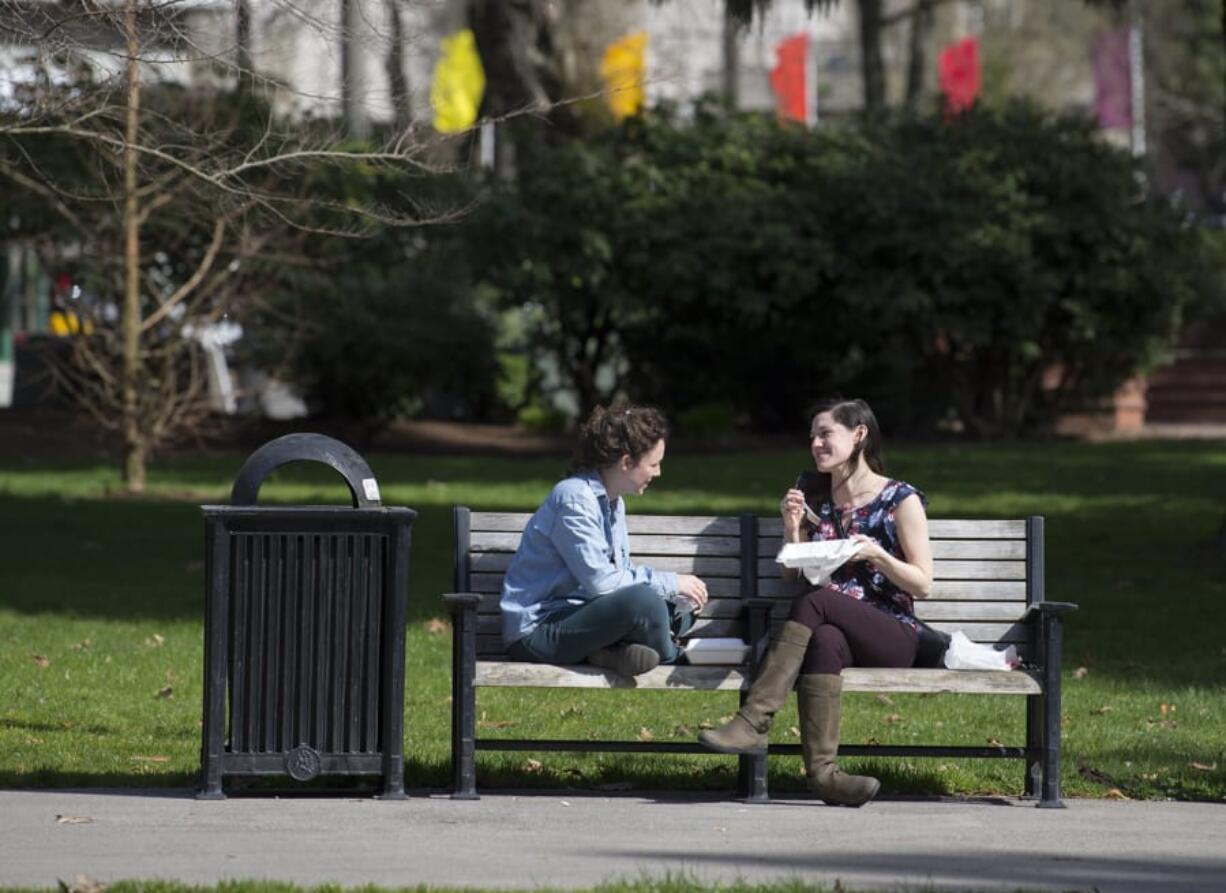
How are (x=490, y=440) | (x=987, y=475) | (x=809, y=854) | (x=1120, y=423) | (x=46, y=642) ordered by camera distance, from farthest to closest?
(x=1120, y=423), (x=490, y=440), (x=987, y=475), (x=46, y=642), (x=809, y=854)

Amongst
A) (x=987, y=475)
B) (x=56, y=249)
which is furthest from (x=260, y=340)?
(x=987, y=475)

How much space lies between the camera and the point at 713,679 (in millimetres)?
7387

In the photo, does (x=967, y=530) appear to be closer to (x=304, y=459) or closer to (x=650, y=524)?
(x=650, y=524)

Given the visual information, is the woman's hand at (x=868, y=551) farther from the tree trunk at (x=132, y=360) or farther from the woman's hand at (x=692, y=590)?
the tree trunk at (x=132, y=360)

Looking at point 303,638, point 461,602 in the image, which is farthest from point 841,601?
point 303,638

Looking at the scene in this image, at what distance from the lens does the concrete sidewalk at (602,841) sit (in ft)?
20.1

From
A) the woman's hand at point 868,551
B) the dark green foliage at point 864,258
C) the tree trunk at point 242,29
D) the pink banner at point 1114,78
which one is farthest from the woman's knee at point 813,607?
the pink banner at point 1114,78

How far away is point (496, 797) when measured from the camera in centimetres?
743

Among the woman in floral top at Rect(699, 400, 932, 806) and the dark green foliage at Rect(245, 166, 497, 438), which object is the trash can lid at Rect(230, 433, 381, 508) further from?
the dark green foliage at Rect(245, 166, 497, 438)

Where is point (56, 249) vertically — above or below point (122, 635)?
above

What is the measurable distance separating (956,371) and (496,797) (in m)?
19.2

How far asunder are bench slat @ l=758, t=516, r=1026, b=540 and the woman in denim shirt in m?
0.38

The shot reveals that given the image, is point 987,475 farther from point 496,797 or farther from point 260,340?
point 496,797

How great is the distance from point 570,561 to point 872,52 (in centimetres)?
2422
